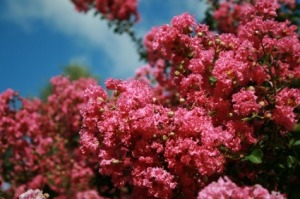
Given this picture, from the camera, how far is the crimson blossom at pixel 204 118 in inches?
101

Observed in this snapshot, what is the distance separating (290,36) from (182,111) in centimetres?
123

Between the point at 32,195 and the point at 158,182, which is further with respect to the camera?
the point at 32,195

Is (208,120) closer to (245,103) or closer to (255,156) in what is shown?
(245,103)

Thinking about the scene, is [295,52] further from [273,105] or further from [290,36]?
[273,105]

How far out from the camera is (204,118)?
8.76 ft

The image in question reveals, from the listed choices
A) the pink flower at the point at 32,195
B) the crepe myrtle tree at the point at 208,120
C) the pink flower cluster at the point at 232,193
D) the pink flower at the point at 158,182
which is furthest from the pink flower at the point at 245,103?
the pink flower at the point at 32,195

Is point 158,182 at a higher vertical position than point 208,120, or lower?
lower

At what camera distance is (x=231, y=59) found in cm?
284

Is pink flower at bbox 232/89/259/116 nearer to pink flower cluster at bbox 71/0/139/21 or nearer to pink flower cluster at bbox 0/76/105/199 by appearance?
pink flower cluster at bbox 0/76/105/199

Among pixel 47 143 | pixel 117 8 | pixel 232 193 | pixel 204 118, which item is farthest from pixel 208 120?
pixel 117 8

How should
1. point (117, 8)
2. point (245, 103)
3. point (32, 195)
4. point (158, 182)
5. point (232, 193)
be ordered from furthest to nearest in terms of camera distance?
point (117, 8)
point (32, 195)
point (245, 103)
point (158, 182)
point (232, 193)

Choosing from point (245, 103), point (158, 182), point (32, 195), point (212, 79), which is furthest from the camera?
point (212, 79)

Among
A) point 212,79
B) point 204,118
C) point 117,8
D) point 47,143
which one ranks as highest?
point 117,8

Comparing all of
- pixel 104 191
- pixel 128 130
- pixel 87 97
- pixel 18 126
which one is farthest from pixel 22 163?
pixel 128 130
